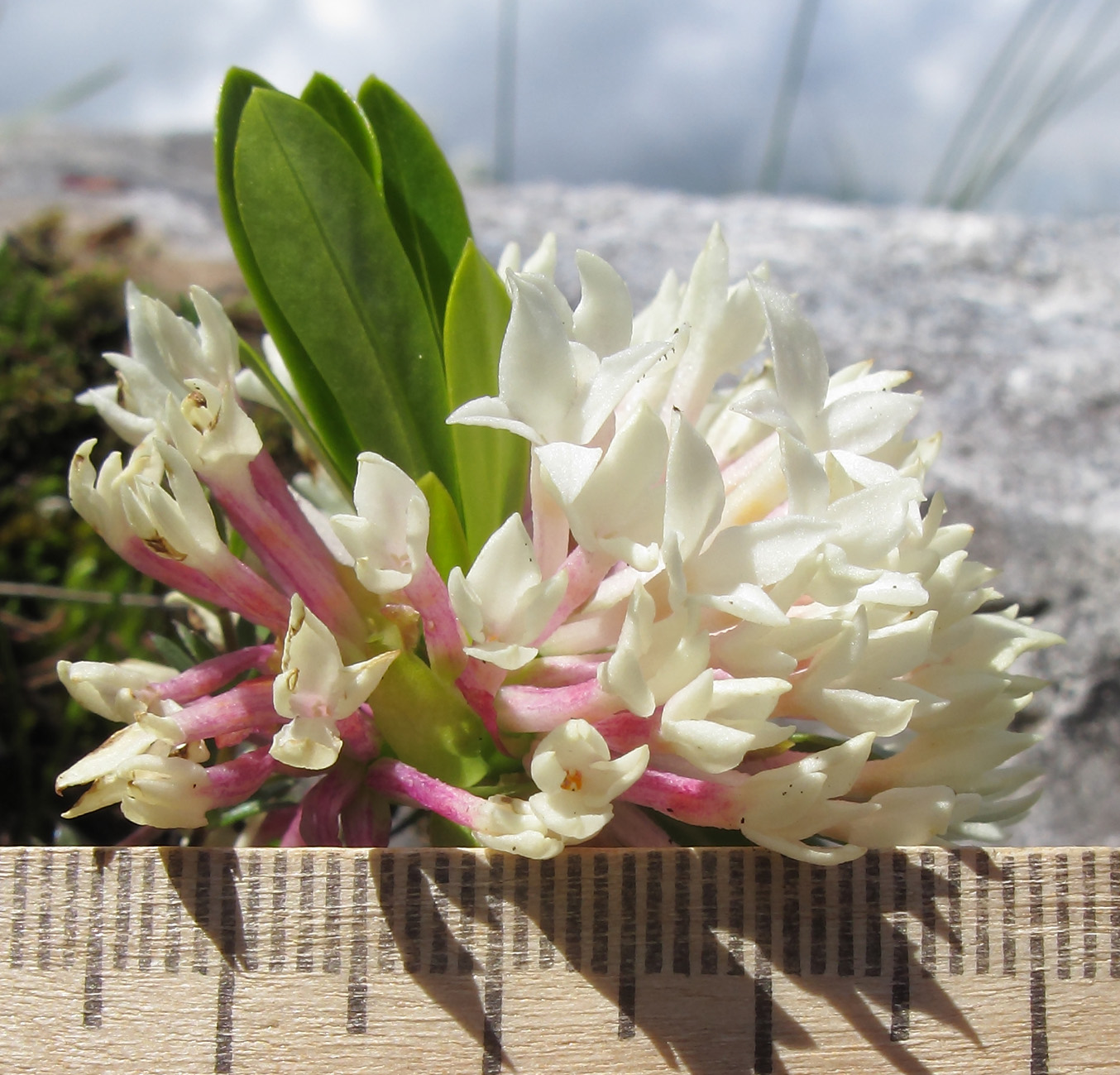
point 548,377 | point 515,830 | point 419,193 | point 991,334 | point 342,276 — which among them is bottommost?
point 515,830

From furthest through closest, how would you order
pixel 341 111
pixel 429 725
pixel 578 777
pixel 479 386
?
pixel 341 111
pixel 479 386
pixel 429 725
pixel 578 777

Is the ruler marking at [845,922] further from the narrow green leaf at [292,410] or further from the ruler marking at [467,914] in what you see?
A: the narrow green leaf at [292,410]

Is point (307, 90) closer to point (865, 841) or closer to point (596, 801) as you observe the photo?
point (596, 801)

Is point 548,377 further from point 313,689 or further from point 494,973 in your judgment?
point 494,973

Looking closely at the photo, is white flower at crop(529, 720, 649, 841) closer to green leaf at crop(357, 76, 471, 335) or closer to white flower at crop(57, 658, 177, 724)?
white flower at crop(57, 658, 177, 724)

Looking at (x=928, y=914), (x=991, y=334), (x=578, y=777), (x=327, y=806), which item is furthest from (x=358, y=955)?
(x=991, y=334)

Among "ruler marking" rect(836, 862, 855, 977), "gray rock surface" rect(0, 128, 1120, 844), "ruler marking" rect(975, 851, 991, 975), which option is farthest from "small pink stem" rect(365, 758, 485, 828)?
"gray rock surface" rect(0, 128, 1120, 844)
